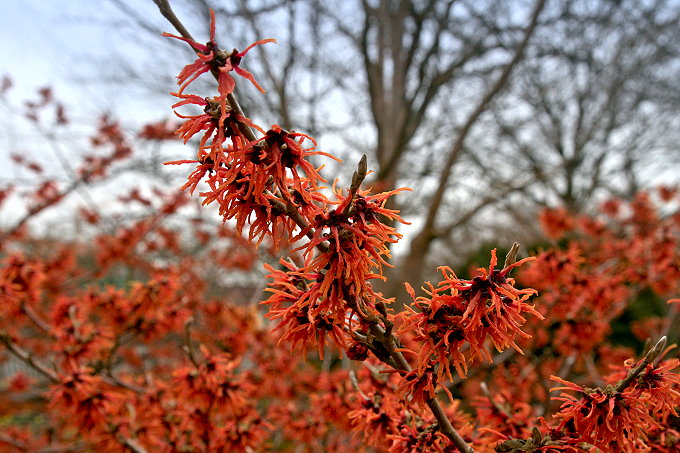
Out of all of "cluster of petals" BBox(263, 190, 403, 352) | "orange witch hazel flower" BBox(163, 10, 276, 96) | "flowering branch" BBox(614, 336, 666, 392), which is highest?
"orange witch hazel flower" BBox(163, 10, 276, 96)

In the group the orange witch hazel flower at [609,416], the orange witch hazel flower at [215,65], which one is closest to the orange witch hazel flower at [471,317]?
the orange witch hazel flower at [609,416]

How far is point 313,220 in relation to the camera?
39.7 inches

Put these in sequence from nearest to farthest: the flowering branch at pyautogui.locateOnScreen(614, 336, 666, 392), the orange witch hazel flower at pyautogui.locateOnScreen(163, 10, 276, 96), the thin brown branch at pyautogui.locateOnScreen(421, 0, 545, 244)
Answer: the orange witch hazel flower at pyautogui.locateOnScreen(163, 10, 276, 96) < the flowering branch at pyautogui.locateOnScreen(614, 336, 666, 392) < the thin brown branch at pyautogui.locateOnScreen(421, 0, 545, 244)

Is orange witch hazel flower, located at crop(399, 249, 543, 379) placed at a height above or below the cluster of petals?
below

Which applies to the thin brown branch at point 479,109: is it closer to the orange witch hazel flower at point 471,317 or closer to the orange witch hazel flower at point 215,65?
the orange witch hazel flower at point 471,317

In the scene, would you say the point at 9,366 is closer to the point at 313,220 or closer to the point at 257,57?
the point at 257,57

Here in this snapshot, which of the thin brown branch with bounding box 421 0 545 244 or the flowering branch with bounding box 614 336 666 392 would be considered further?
the thin brown branch with bounding box 421 0 545 244

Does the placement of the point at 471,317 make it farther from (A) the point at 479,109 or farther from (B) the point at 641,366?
(A) the point at 479,109

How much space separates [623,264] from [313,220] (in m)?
4.83

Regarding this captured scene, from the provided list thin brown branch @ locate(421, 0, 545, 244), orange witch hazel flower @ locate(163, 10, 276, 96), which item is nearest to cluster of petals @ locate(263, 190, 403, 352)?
orange witch hazel flower @ locate(163, 10, 276, 96)

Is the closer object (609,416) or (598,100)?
(609,416)

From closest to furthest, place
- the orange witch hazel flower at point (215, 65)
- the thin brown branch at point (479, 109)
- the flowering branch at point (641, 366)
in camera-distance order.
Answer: the orange witch hazel flower at point (215, 65)
the flowering branch at point (641, 366)
the thin brown branch at point (479, 109)

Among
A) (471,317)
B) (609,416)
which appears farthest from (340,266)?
(609,416)

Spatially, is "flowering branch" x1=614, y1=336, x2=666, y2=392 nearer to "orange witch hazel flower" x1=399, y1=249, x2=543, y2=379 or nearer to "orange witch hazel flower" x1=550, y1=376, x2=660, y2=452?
"orange witch hazel flower" x1=550, y1=376, x2=660, y2=452
